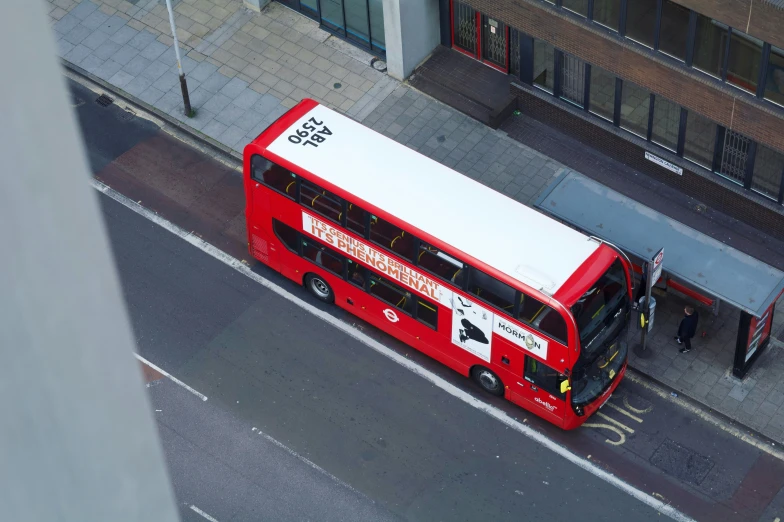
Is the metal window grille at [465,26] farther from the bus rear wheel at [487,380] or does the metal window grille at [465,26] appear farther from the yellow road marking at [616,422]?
the yellow road marking at [616,422]

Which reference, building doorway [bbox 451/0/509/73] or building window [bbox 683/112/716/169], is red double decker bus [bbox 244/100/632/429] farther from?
building doorway [bbox 451/0/509/73]

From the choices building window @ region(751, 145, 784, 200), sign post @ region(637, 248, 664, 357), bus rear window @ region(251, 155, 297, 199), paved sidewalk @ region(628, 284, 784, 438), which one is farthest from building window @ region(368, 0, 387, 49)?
sign post @ region(637, 248, 664, 357)

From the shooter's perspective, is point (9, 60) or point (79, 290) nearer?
point (9, 60)

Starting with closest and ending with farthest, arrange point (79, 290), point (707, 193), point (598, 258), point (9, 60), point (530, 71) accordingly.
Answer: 1. point (9, 60)
2. point (79, 290)
3. point (598, 258)
4. point (707, 193)
5. point (530, 71)

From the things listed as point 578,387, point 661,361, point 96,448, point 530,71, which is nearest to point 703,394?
point 661,361

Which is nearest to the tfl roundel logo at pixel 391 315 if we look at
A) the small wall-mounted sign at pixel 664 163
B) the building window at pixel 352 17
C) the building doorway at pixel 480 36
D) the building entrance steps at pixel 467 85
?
the building entrance steps at pixel 467 85

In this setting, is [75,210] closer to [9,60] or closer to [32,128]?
[32,128]
